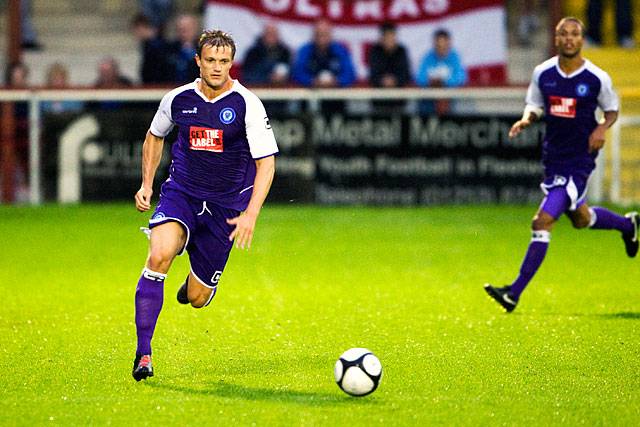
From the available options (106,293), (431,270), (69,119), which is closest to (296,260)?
(431,270)

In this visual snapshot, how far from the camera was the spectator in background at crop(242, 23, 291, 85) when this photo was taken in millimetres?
18875

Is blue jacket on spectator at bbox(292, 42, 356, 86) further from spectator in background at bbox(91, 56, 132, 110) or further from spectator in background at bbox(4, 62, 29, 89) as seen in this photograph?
spectator in background at bbox(4, 62, 29, 89)

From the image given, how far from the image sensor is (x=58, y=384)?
22.6 ft

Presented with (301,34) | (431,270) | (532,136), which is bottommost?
(431,270)

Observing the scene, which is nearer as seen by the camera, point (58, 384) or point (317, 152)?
point (58, 384)

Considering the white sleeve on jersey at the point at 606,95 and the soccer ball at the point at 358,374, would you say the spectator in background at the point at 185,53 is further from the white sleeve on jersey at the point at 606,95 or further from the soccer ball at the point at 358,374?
the soccer ball at the point at 358,374

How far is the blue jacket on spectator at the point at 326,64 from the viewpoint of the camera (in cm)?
1873

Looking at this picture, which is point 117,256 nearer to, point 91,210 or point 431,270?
point 431,270

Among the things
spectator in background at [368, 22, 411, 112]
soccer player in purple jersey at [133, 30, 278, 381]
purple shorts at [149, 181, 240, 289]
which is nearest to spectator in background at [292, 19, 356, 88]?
spectator in background at [368, 22, 411, 112]

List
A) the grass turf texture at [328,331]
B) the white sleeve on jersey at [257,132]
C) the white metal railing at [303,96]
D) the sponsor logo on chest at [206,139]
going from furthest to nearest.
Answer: the white metal railing at [303,96]
the sponsor logo on chest at [206,139]
the white sleeve on jersey at [257,132]
the grass turf texture at [328,331]

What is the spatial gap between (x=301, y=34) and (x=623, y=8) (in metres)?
5.23

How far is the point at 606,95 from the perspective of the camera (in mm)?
10055

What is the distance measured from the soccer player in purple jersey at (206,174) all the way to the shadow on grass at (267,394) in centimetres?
30

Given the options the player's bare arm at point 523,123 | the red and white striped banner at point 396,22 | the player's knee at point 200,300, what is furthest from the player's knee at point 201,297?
the red and white striped banner at point 396,22
